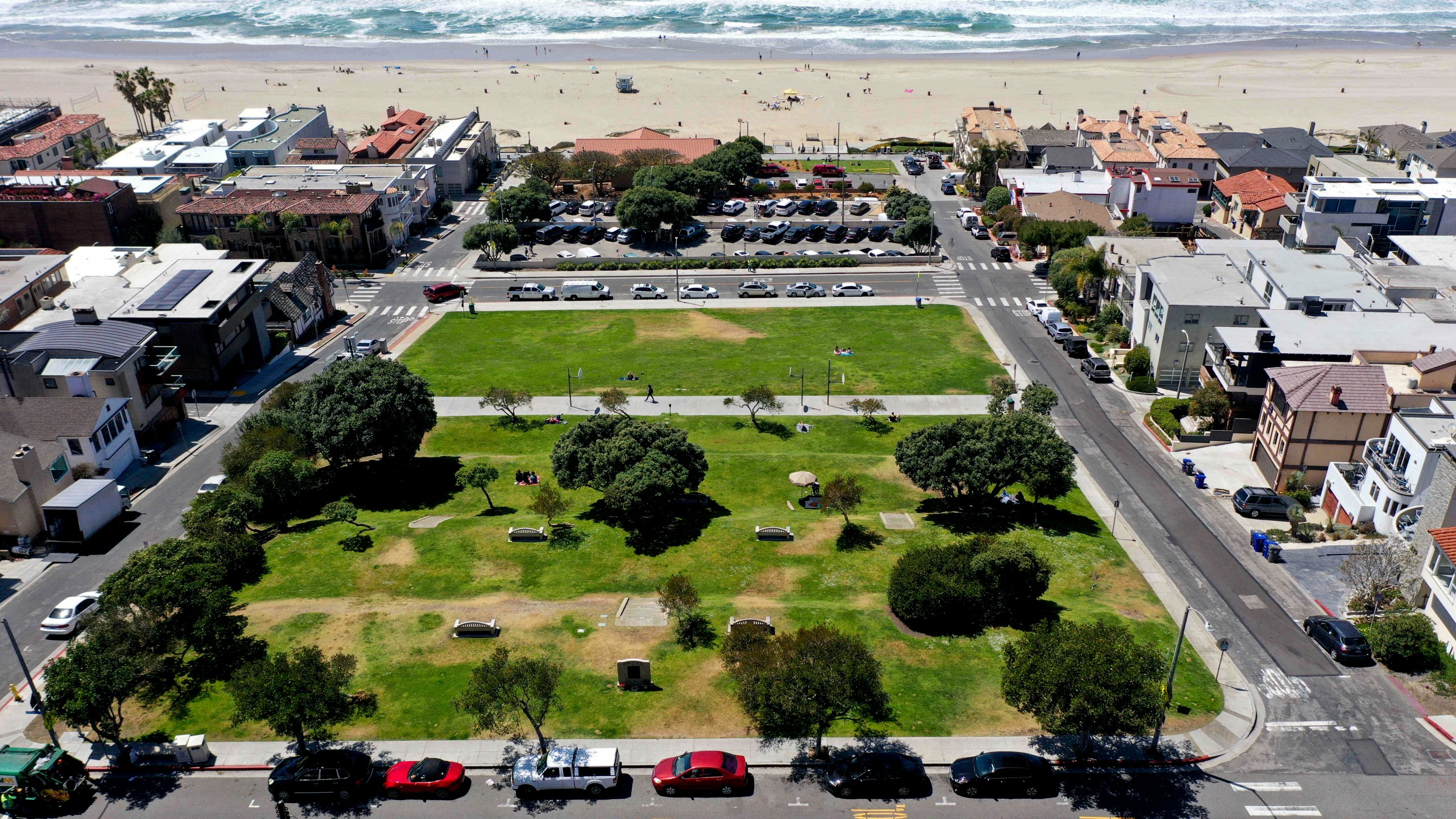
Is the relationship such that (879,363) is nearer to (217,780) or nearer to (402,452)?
(402,452)

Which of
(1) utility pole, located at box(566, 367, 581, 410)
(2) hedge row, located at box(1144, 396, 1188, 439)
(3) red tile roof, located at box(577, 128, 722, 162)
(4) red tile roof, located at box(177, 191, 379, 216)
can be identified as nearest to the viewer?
(2) hedge row, located at box(1144, 396, 1188, 439)

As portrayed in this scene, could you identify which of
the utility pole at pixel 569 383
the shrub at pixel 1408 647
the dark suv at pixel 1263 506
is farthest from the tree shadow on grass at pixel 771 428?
the shrub at pixel 1408 647

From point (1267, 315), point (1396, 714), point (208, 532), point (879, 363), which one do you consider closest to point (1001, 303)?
point (879, 363)

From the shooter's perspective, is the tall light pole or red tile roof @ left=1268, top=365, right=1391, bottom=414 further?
the tall light pole

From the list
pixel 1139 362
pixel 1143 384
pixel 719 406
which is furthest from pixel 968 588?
pixel 1139 362

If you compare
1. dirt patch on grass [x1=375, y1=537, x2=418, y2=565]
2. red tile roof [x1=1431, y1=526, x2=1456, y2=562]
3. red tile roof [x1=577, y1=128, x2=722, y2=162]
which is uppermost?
red tile roof [x1=577, y1=128, x2=722, y2=162]

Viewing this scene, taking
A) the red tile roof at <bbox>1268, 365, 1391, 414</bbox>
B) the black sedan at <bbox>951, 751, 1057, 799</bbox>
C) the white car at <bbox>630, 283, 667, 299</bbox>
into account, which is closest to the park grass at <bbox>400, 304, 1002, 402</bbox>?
the white car at <bbox>630, 283, 667, 299</bbox>

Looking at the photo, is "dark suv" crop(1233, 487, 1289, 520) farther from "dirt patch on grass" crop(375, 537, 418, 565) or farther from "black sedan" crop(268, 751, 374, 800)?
"black sedan" crop(268, 751, 374, 800)
